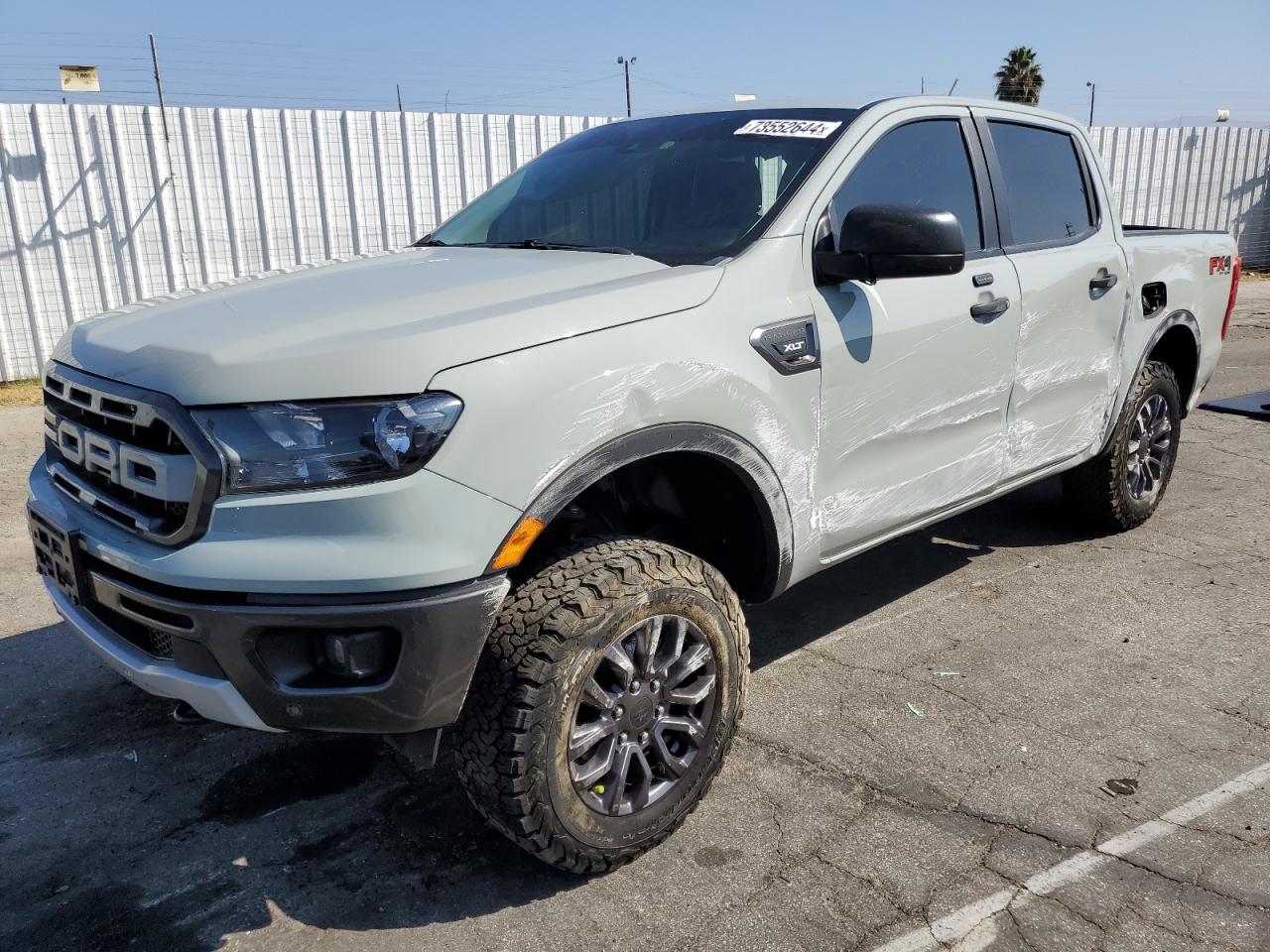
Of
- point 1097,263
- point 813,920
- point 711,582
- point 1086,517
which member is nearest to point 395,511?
point 711,582

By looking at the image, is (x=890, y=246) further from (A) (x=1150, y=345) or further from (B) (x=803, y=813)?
(A) (x=1150, y=345)

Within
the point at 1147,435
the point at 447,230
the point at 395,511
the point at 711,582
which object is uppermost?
the point at 447,230

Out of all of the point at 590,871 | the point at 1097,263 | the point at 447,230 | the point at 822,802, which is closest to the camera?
the point at 590,871

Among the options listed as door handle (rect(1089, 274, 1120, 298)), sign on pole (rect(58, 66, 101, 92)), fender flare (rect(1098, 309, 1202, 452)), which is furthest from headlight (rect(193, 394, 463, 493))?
sign on pole (rect(58, 66, 101, 92))

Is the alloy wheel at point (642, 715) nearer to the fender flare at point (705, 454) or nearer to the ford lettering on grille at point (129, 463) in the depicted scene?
the fender flare at point (705, 454)

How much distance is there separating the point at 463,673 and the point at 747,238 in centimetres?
145

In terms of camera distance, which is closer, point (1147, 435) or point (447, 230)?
point (447, 230)

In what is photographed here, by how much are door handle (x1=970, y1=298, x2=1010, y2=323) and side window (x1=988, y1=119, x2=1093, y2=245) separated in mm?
394

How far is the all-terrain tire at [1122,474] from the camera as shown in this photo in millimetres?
4512

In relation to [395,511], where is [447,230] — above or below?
above

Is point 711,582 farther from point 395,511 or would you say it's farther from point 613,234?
point 613,234

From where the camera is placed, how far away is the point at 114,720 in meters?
3.31

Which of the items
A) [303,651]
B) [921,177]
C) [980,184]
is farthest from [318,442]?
[980,184]

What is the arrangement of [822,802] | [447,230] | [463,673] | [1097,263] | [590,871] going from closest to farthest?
[463,673]
[590,871]
[822,802]
[447,230]
[1097,263]
